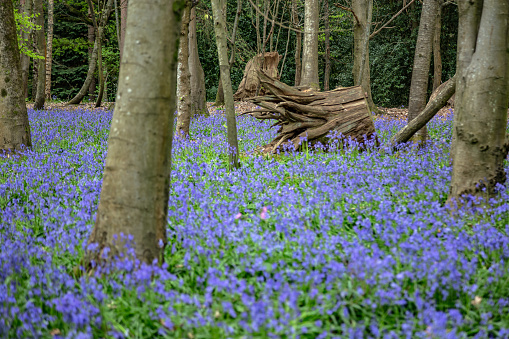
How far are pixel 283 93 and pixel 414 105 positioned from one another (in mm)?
2436

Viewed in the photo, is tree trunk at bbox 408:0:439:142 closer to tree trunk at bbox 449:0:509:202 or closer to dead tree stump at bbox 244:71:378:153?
dead tree stump at bbox 244:71:378:153

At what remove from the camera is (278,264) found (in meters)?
3.20

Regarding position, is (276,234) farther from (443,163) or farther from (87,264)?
(443,163)

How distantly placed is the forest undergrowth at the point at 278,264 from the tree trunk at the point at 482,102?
30cm

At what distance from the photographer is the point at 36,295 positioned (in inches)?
110

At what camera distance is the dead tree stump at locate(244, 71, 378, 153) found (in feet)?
23.2

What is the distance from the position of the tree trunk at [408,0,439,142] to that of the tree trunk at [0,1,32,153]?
7170mm

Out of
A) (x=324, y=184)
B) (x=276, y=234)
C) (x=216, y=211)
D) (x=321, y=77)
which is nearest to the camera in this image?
(x=276, y=234)

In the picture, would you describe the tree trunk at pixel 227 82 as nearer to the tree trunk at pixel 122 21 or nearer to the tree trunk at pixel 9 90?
the tree trunk at pixel 9 90

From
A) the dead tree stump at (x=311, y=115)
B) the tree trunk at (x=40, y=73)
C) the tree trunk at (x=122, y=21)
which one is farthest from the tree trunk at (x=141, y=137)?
the tree trunk at (x=40, y=73)

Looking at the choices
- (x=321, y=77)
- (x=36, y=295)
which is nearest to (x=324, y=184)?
(x=36, y=295)

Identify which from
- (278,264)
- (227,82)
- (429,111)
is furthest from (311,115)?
(278,264)

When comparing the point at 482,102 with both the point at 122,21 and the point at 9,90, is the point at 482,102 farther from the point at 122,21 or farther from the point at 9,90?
the point at 122,21

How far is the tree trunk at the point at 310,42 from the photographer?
32.5 ft
